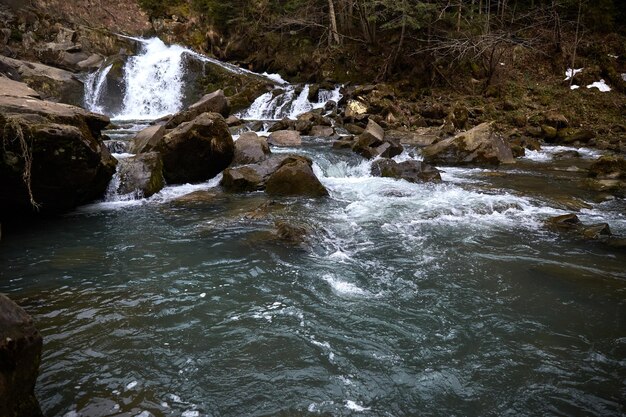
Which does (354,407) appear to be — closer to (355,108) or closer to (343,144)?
(343,144)

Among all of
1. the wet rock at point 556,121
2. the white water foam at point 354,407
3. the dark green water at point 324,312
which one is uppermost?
the wet rock at point 556,121

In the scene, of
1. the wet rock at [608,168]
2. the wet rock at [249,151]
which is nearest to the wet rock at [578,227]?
the wet rock at [608,168]

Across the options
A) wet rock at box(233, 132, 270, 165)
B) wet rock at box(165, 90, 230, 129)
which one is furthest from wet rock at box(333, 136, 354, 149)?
wet rock at box(165, 90, 230, 129)

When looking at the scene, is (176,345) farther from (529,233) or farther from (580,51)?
(580,51)

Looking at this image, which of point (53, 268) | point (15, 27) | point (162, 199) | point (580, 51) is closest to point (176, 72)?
point (15, 27)

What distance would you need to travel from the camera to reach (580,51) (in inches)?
966

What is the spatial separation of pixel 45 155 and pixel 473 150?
38.8 ft

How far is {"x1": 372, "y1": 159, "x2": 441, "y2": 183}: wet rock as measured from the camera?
11.6 meters

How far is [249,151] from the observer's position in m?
12.0

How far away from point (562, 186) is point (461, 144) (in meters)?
3.78

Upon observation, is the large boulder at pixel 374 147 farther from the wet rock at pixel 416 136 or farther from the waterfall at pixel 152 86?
the waterfall at pixel 152 86

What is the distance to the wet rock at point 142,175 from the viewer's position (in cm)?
998

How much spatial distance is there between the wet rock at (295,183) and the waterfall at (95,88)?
14.6 metres

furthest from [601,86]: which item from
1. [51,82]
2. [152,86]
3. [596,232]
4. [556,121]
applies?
[51,82]
